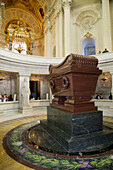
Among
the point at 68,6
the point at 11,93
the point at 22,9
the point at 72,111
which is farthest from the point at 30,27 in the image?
the point at 72,111

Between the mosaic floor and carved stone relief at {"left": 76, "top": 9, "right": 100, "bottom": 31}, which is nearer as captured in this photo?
the mosaic floor

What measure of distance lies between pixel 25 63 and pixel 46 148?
5.76 metres

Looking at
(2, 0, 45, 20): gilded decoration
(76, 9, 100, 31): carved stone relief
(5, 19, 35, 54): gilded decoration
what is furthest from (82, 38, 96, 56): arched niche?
(2, 0, 45, 20): gilded decoration

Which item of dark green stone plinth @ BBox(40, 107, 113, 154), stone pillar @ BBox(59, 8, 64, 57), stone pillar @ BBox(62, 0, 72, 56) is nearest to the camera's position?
dark green stone plinth @ BBox(40, 107, 113, 154)

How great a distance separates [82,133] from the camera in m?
2.39

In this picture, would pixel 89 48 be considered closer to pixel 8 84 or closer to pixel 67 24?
pixel 67 24

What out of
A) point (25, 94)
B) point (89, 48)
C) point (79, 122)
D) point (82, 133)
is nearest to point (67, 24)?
point (89, 48)

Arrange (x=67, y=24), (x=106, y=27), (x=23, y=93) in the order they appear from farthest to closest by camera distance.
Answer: (x=67, y=24) < (x=106, y=27) < (x=23, y=93)

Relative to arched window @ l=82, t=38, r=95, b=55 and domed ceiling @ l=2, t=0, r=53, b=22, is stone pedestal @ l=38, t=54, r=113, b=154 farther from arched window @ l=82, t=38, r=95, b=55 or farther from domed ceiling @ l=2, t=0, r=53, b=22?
domed ceiling @ l=2, t=0, r=53, b=22

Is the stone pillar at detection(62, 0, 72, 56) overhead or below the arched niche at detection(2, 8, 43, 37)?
below

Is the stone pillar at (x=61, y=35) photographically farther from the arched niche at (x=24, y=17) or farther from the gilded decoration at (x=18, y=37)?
the arched niche at (x=24, y=17)

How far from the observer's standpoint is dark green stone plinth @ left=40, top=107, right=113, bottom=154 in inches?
87.2

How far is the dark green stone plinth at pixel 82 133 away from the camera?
2.21 meters

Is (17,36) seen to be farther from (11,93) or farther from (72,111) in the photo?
(72,111)
